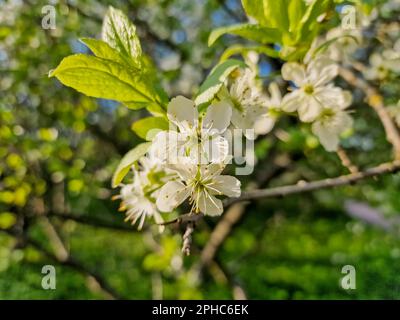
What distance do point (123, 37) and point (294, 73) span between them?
0.37 metres

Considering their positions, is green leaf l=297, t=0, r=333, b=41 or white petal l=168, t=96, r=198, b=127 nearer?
white petal l=168, t=96, r=198, b=127

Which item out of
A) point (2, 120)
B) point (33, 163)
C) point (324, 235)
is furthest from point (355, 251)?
point (2, 120)

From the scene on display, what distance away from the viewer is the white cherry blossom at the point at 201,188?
72cm

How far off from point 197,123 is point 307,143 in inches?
33.3

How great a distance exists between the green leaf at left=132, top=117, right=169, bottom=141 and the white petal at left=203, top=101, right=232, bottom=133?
0.10 m

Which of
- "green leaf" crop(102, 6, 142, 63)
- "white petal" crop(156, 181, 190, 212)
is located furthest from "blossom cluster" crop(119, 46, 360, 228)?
"green leaf" crop(102, 6, 142, 63)

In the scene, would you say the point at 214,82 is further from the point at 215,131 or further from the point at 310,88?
the point at 310,88

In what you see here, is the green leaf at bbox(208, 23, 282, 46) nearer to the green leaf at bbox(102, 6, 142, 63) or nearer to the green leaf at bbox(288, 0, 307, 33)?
the green leaf at bbox(288, 0, 307, 33)

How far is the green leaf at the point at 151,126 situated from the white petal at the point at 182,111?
2.3 inches

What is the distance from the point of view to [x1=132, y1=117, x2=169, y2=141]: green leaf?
0.76 m

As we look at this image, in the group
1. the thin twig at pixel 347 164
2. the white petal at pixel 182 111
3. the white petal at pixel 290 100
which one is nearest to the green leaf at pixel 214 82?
the white petal at pixel 182 111

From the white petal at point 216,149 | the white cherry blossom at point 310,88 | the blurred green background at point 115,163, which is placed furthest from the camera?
the blurred green background at point 115,163

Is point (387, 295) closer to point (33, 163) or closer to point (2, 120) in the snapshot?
point (33, 163)

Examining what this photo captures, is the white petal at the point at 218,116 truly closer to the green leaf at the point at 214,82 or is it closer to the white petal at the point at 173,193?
the green leaf at the point at 214,82
